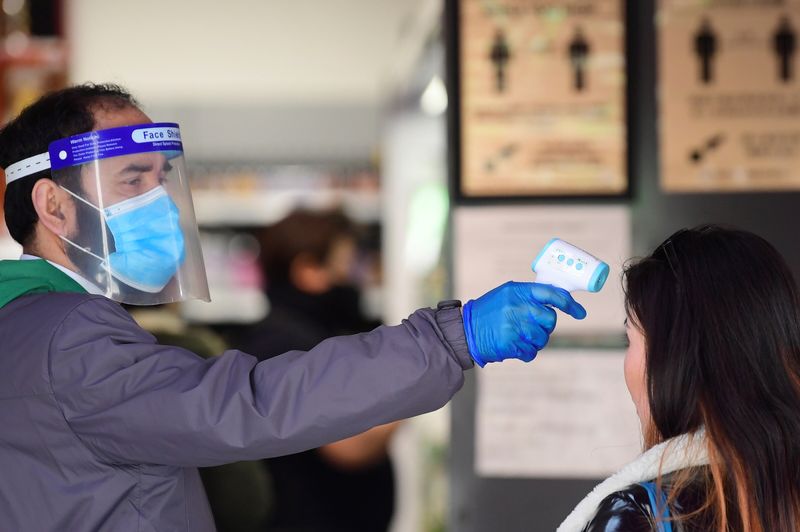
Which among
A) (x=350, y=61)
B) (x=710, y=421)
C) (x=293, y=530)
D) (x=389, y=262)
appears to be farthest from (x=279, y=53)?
(x=710, y=421)

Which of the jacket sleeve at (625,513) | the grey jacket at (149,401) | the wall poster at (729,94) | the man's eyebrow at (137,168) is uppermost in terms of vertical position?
the wall poster at (729,94)

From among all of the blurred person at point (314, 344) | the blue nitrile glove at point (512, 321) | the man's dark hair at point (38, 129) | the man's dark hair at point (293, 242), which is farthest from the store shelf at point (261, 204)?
the blue nitrile glove at point (512, 321)

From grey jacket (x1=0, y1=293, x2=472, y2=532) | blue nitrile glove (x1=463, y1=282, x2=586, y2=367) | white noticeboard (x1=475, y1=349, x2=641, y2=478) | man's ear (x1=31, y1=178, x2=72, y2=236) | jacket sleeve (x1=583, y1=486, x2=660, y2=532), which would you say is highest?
man's ear (x1=31, y1=178, x2=72, y2=236)

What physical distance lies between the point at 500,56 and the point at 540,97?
0.16 meters

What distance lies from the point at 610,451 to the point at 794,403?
133 cm

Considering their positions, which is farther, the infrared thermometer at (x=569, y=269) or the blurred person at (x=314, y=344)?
the blurred person at (x=314, y=344)

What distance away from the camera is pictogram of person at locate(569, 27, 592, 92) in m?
2.72

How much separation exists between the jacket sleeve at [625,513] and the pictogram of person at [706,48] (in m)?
1.61

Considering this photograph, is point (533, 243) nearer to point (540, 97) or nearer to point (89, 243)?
point (540, 97)

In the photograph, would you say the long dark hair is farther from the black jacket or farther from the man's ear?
the man's ear

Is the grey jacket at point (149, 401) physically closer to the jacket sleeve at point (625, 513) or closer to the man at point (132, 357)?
the man at point (132, 357)

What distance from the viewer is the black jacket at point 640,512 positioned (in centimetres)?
138

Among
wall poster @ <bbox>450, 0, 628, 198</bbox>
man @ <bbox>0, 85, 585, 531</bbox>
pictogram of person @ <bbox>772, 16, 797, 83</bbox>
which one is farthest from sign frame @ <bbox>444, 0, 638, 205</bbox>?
man @ <bbox>0, 85, 585, 531</bbox>

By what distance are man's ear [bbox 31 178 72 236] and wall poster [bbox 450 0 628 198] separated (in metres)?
1.19
